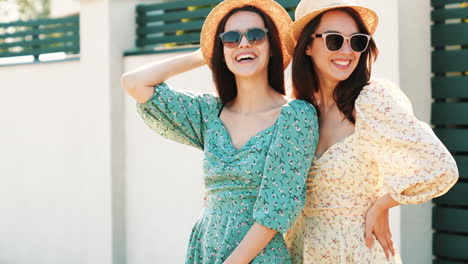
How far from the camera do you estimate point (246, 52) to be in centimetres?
279

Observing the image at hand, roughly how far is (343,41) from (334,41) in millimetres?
35

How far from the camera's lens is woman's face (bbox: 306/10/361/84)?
→ 9.04ft

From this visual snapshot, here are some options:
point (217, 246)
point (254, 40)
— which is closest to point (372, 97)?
point (254, 40)

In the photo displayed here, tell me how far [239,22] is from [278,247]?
2.88ft

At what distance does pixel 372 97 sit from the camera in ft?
8.64

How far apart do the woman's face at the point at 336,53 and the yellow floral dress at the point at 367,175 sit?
12 cm

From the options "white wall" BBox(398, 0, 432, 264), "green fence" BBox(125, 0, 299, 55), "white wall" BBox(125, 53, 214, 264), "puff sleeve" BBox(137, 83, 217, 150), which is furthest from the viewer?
"green fence" BBox(125, 0, 299, 55)

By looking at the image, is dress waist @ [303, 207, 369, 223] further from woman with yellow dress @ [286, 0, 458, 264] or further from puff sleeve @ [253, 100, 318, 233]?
puff sleeve @ [253, 100, 318, 233]

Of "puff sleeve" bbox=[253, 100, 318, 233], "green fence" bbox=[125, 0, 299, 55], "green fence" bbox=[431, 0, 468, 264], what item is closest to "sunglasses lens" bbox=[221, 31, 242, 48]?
"puff sleeve" bbox=[253, 100, 318, 233]

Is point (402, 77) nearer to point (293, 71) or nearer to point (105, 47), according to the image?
point (293, 71)

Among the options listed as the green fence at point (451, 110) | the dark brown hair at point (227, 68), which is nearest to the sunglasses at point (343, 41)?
the dark brown hair at point (227, 68)

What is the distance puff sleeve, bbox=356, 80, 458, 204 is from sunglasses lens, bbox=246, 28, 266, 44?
0.45m

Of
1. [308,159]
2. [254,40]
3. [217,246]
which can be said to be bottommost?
[217,246]

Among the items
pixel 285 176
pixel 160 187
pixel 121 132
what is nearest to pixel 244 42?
pixel 285 176
